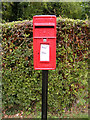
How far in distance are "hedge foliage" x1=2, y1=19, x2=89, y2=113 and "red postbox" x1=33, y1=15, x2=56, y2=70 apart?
1.02 m

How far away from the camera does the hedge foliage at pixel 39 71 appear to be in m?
2.85

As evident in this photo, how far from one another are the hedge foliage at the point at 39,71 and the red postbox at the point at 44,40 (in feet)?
3.34

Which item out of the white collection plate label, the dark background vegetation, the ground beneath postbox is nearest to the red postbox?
the white collection plate label

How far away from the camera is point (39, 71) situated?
2.92 meters

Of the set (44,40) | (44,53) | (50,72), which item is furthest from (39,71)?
(44,40)

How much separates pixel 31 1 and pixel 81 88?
463cm

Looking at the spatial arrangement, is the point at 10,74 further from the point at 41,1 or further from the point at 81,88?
the point at 41,1

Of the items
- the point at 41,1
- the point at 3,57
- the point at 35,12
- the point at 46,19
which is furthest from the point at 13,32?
the point at 41,1

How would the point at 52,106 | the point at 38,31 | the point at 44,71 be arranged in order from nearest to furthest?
the point at 38,31 < the point at 44,71 < the point at 52,106

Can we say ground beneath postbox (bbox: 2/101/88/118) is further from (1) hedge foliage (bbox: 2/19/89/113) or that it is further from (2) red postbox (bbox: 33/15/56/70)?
(2) red postbox (bbox: 33/15/56/70)

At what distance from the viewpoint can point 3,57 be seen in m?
2.90

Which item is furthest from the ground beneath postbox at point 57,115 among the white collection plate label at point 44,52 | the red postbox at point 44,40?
the white collection plate label at point 44,52

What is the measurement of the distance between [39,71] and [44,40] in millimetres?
1260

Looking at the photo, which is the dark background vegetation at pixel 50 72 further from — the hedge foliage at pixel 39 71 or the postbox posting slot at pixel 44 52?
the postbox posting slot at pixel 44 52
